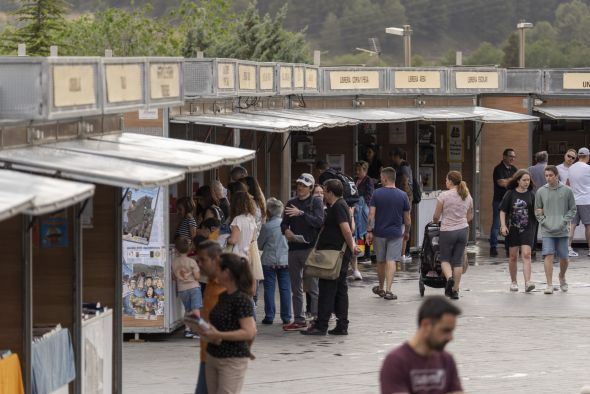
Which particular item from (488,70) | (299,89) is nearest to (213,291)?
(299,89)

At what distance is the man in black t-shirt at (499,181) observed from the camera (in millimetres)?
23250

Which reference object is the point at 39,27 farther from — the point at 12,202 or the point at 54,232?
the point at 12,202

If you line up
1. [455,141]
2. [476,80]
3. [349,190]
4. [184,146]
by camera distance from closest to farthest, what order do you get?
[184,146] → [349,190] → [476,80] → [455,141]

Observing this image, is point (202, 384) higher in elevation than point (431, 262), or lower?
higher

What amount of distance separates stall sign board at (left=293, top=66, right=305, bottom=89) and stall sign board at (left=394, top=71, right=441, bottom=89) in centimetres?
315

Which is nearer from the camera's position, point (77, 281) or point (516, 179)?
point (77, 281)

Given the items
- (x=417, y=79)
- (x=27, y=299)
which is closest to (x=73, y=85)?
(x=27, y=299)

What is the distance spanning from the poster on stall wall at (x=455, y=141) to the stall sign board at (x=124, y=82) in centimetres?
1417

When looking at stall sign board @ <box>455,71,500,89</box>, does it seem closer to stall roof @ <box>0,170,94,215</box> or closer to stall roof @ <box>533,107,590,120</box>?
stall roof @ <box>533,107,590,120</box>

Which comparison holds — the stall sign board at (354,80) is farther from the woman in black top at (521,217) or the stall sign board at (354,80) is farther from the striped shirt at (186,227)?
the striped shirt at (186,227)

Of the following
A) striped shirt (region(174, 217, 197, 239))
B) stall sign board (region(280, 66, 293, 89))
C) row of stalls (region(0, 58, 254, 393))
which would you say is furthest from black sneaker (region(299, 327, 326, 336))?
stall sign board (region(280, 66, 293, 89))

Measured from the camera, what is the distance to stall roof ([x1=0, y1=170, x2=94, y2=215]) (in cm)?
729

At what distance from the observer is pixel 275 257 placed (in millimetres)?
15148

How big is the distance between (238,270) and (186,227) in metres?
5.60
